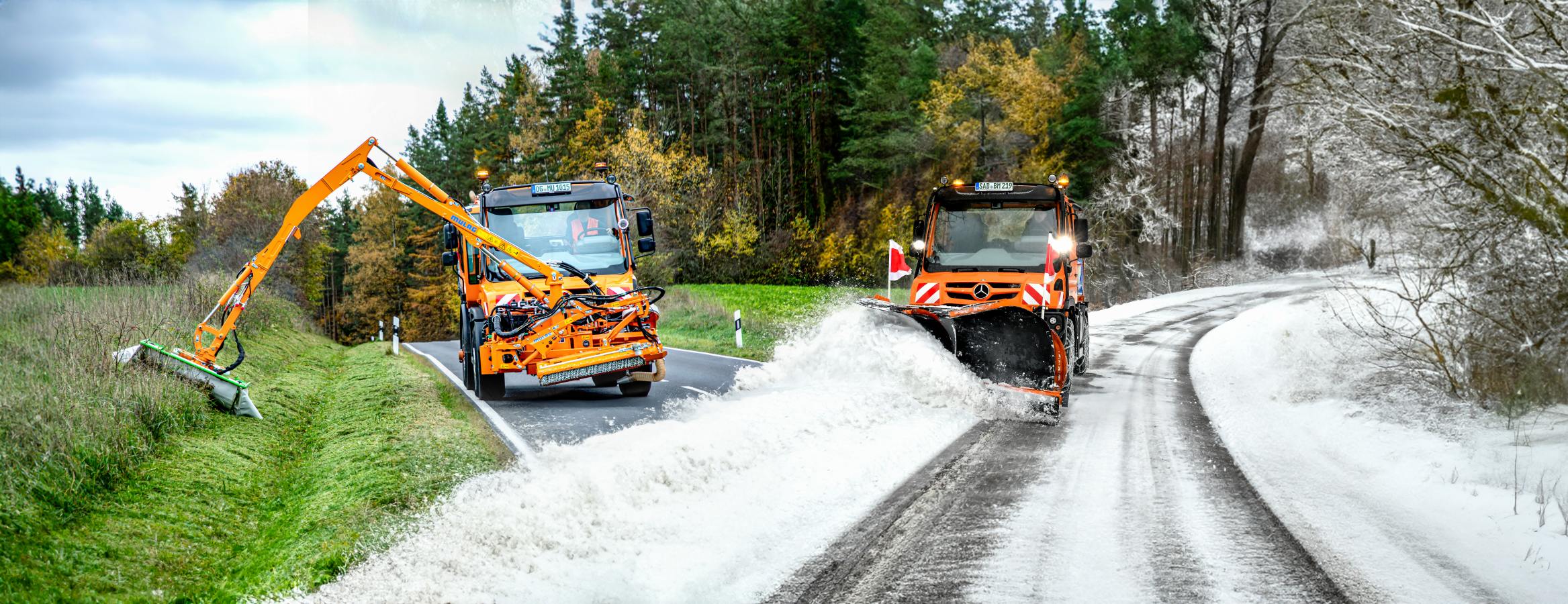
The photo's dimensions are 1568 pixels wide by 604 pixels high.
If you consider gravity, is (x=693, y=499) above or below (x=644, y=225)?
below

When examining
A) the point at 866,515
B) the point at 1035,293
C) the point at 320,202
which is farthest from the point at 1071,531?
the point at 320,202

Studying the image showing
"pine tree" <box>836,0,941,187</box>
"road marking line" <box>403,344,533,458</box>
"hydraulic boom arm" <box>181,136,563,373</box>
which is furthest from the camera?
"pine tree" <box>836,0,941,187</box>

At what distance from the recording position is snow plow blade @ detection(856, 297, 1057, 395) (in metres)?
9.68

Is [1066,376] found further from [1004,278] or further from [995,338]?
[1004,278]

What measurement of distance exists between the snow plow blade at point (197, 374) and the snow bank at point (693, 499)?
14.0 ft

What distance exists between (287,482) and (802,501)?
4.33 m

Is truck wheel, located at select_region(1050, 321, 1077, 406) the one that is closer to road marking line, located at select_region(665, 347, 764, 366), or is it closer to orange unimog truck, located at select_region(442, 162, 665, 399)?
orange unimog truck, located at select_region(442, 162, 665, 399)

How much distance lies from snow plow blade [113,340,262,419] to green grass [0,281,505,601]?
202 mm

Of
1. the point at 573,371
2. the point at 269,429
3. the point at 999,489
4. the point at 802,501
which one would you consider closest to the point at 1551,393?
the point at 999,489

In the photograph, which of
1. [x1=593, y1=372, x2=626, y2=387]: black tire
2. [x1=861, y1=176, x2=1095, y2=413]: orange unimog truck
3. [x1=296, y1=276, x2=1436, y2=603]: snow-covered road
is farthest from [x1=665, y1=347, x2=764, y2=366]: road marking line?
[x1=296, y1=276, x2=1436, y2=603]: snow-covered road

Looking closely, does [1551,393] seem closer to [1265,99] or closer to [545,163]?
[1265,99]

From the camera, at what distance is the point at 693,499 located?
590 cm

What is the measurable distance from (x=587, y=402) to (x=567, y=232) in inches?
90.4

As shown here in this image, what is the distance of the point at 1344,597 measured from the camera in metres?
4.27
